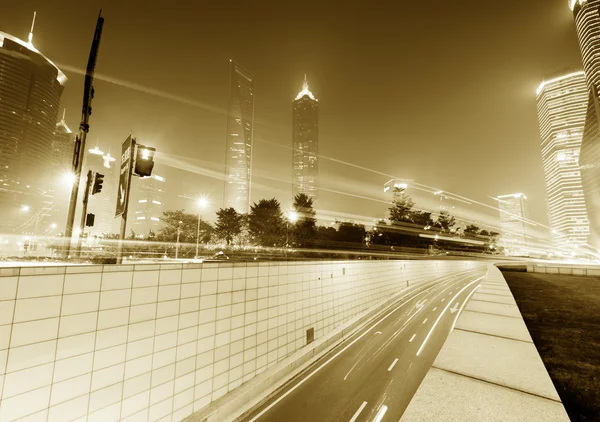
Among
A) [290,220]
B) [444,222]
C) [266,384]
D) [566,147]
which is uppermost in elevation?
[566,147]

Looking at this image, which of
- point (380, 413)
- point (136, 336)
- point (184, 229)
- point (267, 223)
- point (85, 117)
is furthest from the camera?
point (184, 229)

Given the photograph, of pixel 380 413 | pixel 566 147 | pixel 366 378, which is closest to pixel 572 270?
pixel 366 378

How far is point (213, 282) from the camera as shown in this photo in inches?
253

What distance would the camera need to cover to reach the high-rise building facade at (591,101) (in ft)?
328

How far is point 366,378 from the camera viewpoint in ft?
27.1

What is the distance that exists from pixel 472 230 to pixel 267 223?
3028 inches

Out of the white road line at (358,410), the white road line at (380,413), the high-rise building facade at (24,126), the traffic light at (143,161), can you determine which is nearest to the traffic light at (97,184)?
the traffic light at (143,161)

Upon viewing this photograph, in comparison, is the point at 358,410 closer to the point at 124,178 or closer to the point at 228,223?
the point at 124,178

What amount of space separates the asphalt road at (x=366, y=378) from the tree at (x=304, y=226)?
73.6 ft

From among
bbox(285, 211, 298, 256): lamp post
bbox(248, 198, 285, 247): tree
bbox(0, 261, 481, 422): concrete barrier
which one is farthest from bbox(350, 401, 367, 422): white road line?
bbox(248, 198, 285, 247): tree

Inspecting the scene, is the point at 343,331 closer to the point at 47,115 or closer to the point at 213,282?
the point at 213,282

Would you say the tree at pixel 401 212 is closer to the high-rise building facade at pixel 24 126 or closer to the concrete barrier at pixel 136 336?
the concrete barrier at pixel 136 336

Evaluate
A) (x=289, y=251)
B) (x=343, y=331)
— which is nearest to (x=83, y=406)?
(x=343, y=331)

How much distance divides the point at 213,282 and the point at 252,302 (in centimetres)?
157
